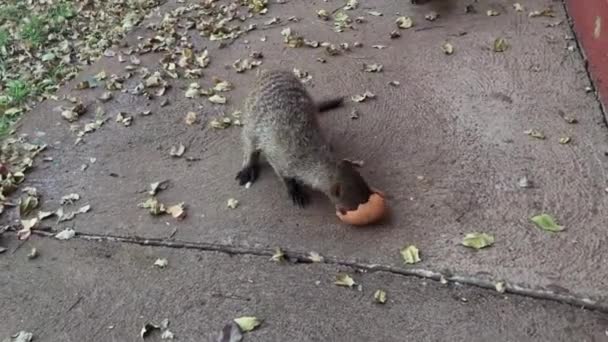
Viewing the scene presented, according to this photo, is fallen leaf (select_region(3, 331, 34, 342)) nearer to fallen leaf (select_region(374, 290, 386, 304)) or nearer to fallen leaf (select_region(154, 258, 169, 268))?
fallen leaf (select_region(154, 258, 169, 268))

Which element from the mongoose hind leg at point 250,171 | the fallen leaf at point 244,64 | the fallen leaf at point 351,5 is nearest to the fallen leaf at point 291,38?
the fallen leaf at point 244,64

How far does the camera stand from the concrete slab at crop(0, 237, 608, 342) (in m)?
2.74

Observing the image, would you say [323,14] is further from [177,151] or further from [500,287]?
[500,287]

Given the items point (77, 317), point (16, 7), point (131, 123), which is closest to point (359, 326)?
point (77, 317)

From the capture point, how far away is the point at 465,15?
201 inches

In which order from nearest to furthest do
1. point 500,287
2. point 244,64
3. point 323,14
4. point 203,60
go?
point 500,287
point 244,64
point 203,60
point 323,14

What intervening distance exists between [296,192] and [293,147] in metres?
0.27

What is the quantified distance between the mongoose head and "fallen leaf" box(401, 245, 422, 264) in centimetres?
30

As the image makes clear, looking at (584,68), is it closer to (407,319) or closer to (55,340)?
(407,319)

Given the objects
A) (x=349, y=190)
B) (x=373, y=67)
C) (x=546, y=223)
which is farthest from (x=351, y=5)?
(x=546, y=223)

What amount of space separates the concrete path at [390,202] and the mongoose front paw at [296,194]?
0.06 m

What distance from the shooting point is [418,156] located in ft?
12.1

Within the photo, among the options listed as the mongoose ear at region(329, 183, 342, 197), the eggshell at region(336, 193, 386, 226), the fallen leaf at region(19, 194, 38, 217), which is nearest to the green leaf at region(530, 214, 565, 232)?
the eggshell at region(336, 193, 386, 226)

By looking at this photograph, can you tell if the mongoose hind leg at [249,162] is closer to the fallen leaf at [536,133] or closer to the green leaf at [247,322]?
the green leaf at [247,322]
